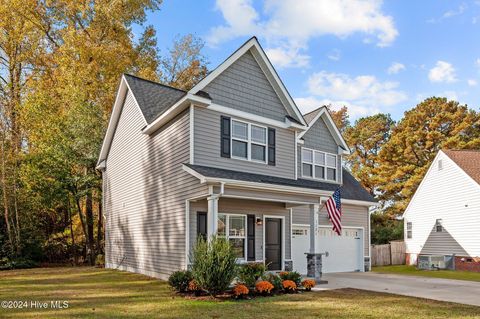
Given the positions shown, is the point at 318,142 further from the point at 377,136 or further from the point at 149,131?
the point at 377,136

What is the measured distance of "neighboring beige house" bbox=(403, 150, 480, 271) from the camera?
22.5 metres

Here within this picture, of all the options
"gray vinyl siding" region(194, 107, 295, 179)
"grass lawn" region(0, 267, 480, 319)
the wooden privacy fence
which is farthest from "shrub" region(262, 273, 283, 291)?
the wooden privacy fence

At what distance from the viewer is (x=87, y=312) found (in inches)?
343

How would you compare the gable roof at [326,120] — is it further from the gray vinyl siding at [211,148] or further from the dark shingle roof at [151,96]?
the dark shingle roof at [151,96]

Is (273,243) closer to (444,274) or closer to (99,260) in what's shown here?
(444,274)

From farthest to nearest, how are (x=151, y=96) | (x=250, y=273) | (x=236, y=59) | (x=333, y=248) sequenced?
(x=333, y=248) → (x=151, y=96) → (x=236, y=59) → (x=250, y=273)

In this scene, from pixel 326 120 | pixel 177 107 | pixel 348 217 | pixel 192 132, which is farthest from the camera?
pixel 348 217

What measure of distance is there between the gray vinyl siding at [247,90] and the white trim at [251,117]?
0.15m

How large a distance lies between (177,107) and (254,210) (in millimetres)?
4633

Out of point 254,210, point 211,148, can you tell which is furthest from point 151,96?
point 254,210

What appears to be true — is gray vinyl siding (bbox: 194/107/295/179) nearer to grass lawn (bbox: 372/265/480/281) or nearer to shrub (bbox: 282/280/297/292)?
shrub (bbox: 282/280/297/292)

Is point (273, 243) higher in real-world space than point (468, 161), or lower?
lower

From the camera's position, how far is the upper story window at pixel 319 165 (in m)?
18.6

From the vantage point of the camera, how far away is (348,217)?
64.9ft
